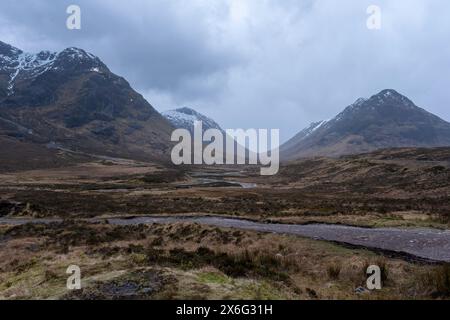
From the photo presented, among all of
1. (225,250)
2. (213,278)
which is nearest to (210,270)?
(213,278)

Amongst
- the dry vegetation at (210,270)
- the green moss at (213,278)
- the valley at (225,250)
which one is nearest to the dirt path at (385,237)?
the valley at (225,250)

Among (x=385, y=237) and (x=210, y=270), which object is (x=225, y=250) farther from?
(x=385, y=237)

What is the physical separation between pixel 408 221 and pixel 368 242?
437 inches

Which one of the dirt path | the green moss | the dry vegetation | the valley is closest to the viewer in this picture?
the dry vegetation

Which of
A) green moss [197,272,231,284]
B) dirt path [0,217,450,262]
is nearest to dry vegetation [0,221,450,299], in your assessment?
green moss [197,272,231,284]

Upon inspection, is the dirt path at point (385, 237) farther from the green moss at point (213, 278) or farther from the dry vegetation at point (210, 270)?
the green moss at point (213, 278)

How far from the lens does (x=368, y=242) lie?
2962 cm

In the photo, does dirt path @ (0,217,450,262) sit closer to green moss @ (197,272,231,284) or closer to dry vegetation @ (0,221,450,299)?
dry vegetation @ (0,221,450,299)

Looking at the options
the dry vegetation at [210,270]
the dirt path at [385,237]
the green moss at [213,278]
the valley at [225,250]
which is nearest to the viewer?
the dry vegetation at [210,270]

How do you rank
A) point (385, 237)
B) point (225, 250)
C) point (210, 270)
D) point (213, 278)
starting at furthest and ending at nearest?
point (385, 237)
point (225, 250)
point (210, 270)
point (213, 278)

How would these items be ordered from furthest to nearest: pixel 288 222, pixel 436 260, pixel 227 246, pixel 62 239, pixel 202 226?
pixel 288 222 < pixel 202 226 < pixel 62 239 < pixel 227 246 < pixel 436 260
